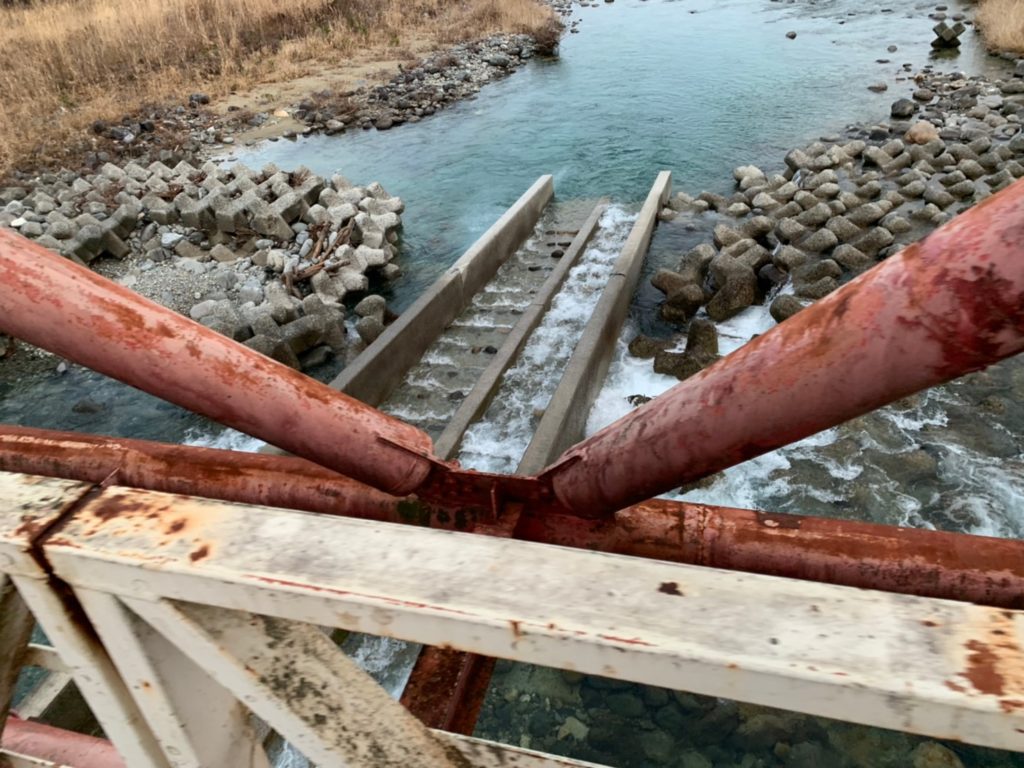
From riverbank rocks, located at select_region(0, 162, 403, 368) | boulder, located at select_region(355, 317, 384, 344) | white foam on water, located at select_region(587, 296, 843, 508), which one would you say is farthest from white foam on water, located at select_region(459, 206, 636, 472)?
riverbank rocks, located at select_region(0, 162, 403, 368)

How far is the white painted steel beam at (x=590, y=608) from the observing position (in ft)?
2.79

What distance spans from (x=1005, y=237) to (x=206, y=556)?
1225mm

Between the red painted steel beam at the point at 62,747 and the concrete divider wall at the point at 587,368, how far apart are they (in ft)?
9.57

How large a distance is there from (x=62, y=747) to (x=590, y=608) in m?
2.10

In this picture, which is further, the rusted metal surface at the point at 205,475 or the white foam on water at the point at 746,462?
the white foam on water at the point at 746,462

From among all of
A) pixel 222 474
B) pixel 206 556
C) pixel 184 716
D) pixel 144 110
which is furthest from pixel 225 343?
pixel 144 110

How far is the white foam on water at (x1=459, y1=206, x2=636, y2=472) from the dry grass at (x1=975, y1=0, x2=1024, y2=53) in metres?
12.8

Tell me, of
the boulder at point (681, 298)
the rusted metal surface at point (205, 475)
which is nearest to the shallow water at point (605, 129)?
the boulder at point (681, 298)

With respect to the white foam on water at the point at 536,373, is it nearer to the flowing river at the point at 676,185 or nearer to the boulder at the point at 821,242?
the flowing river at the point at 676,185

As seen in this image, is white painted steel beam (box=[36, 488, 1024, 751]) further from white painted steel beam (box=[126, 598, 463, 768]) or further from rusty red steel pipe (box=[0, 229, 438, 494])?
rusty red steel pipe (box=[0, 229, 438, 494])

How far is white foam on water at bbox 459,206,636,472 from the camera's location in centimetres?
616

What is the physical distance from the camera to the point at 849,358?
99 centimetres

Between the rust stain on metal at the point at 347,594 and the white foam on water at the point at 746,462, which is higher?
the rust stain on metal at the point at 347,594

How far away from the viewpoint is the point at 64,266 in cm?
146
